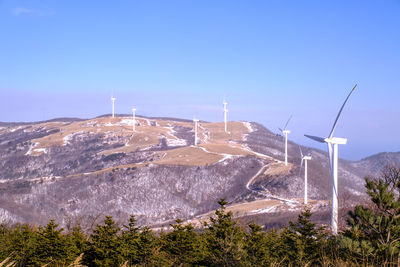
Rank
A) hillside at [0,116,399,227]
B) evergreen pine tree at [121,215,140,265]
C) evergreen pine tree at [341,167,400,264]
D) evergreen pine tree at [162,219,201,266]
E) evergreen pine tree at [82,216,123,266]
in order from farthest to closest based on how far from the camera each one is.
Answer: hillside at [0,116,399,227] → evergreen pine tree at [162,219,201,266] → evergreen pine tree at [121,215,140,265] → evergreen pine tree at [82,216,123,266] → evergreen pine tree at [341,167,400,264]

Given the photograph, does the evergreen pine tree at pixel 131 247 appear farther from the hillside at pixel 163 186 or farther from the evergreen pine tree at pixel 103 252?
the hillside at pixel 163 186

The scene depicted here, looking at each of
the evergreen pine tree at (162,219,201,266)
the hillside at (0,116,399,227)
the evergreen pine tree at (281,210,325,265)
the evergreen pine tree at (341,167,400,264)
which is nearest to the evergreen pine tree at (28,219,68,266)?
the evergreen pine tree at (162,219,201,266)

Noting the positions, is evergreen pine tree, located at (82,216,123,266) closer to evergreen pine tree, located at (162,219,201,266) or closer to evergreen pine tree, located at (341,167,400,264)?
evergreen pine tree, located at (162,219,201,266)

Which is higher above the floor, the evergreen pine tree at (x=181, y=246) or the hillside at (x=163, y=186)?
the evergreen pine tree at (x=181, y=246)

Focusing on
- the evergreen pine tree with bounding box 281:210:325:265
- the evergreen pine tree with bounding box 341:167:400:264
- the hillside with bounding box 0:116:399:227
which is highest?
the evergreen pine tree with bounding box 341:167:400:264

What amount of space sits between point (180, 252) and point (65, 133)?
555 ft

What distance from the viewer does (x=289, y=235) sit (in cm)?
2023

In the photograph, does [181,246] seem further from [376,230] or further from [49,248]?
[376,230]

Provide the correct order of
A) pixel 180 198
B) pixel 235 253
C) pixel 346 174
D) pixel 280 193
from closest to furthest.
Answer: pixel 235 253 → pixel 280 193 → pixel 180 198 → pixel 346 174

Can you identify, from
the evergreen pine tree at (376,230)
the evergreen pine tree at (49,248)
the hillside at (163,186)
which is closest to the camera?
the evergreen pine tree at (376,230)

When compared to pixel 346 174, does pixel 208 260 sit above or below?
above

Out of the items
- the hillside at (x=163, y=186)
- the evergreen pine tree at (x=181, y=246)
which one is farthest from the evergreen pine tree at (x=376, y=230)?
the hillside at (x=163, y=186)

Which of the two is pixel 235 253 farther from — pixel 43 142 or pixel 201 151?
pixel 43 142

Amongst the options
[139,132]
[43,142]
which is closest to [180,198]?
[139,132]
